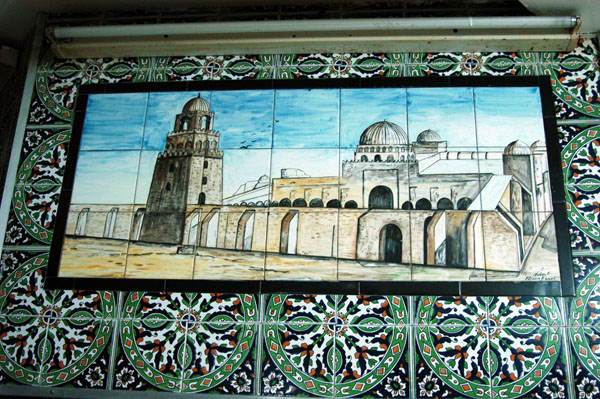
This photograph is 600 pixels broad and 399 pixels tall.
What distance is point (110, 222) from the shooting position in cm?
237

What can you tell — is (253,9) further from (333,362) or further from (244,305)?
(333,362)

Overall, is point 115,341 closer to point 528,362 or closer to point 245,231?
point 245,231

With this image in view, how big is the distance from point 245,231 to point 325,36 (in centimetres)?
100

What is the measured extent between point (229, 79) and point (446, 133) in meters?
1.09

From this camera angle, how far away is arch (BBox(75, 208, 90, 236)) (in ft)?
7.76

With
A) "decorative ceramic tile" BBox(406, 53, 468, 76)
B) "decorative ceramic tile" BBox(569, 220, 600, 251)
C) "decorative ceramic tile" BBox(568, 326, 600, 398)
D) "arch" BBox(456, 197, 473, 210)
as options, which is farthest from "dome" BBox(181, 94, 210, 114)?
"decorative ceramic tile" BBox(568, 326, 600, 398)

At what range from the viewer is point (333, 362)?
2.08 metres

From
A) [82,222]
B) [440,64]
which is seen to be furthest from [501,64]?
[82,222]

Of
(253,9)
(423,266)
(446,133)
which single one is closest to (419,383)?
(423,266)

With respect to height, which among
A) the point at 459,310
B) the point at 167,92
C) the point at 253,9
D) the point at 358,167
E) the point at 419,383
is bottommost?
the point at 419,383

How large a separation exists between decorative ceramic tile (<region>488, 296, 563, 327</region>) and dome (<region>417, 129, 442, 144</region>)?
75 cm

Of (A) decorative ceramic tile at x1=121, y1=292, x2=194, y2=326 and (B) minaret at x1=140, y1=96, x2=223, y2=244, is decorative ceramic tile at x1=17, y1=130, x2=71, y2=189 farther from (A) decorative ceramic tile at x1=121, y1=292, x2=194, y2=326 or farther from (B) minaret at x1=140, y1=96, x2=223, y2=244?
(A) decorative ceramic tile at x1=121, y1=292, x2=194, y2=326

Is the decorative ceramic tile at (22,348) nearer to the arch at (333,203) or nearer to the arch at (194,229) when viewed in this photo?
the arch at (194,229)
